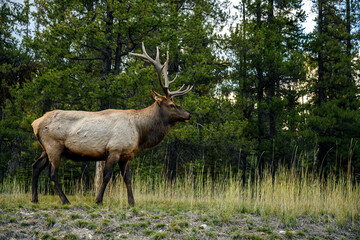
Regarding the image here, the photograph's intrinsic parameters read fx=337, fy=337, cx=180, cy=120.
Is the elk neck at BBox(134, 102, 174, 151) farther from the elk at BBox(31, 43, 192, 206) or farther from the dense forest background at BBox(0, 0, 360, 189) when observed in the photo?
the dense forest background at BBox(0, 0, 360, 189)

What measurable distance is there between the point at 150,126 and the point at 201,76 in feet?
17.2

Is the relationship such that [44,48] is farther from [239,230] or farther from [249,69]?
[249,69]

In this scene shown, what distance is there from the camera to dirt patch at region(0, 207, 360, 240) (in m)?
5.00

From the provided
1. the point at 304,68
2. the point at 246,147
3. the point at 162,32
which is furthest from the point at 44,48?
the point at 304,68

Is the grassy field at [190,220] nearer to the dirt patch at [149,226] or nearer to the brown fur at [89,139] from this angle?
the dirt patch at [149,226]

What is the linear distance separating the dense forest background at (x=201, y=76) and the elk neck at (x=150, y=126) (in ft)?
6.84

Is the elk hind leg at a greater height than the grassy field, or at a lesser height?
greater

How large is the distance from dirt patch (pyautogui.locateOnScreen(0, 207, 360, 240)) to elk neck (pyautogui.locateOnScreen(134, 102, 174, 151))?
5.41 feet

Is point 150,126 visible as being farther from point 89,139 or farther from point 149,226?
point 149,226

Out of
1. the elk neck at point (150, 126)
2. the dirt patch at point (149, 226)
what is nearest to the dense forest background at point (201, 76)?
the elk neck at point (150, 126)

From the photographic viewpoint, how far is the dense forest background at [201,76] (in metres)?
9.70

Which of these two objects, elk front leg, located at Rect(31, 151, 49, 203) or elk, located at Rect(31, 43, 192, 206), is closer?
elk, located at Rect(31, 43, 192, 206)

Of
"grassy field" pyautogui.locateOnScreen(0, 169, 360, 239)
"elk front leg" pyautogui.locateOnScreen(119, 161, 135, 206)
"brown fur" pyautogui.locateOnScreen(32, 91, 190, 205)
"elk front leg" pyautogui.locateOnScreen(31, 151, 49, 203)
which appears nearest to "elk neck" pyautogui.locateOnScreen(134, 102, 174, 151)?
"brown fur" pyautogui.locateOnScreen(32, 91, 190, 205)

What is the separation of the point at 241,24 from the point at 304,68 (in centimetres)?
328
